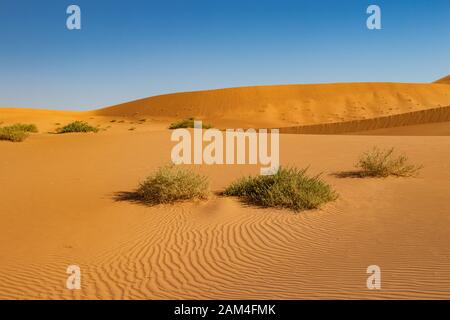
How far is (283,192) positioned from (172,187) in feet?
7.12

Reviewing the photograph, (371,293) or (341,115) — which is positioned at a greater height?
(341,115)

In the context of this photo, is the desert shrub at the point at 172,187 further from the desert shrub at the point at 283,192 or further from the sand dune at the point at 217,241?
the desert shrub at the point at 283,192

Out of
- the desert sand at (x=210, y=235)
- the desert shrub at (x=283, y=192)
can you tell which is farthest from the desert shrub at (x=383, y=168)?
the desert shrub at (x=283, y=192)

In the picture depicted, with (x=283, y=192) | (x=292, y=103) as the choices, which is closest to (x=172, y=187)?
(x=283, y=192)

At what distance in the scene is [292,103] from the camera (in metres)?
57.8

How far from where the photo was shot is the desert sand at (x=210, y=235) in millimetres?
4512

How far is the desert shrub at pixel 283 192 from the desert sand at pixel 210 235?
27cm

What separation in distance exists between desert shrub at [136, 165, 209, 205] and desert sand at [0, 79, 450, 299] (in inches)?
11.0

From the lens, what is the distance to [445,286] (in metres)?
4.21

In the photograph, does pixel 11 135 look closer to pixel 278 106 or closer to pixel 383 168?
pixel 383 168

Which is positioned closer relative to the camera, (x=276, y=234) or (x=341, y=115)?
(x=276, y=234)
